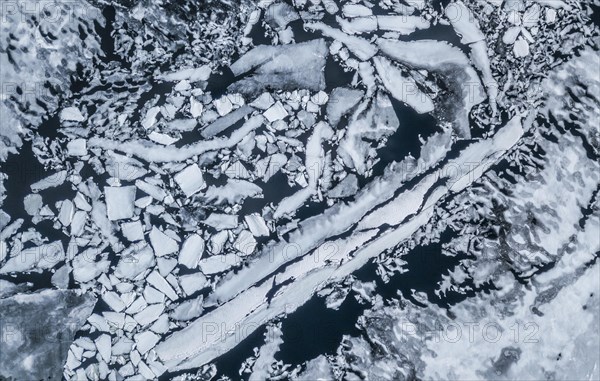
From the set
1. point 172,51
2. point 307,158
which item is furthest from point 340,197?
point 172,51

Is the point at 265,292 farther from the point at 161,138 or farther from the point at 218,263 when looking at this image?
the point at 161,138

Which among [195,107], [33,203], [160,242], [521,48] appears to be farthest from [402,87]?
[33,203]

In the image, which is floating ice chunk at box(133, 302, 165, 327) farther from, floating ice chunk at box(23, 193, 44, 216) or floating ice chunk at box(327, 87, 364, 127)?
floating ice chunk at box(327, 87, 364, 127)

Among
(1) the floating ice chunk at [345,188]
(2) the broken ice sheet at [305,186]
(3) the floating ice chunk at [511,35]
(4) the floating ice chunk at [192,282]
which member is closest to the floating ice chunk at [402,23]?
(2) the broken ice sheet at [305,186]

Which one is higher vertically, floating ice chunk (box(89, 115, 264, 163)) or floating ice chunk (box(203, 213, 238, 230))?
floating ice chunk (box(89, 115, 264, 163))

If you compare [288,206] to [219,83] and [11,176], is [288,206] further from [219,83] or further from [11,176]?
[11,176]

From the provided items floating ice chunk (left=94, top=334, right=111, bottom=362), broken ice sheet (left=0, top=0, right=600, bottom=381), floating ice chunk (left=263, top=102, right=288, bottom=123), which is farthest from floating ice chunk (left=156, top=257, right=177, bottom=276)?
floating ice chunk (left=263, top=102, right=288, bottom=123)
